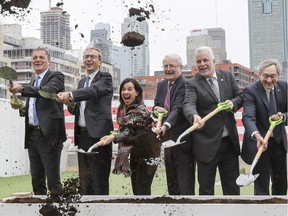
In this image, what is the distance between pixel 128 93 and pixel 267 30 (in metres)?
1.05

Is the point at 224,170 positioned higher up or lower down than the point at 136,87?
lower down

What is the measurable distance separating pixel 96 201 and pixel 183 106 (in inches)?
34.6

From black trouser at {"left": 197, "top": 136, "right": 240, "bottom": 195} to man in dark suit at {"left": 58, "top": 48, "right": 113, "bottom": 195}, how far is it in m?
0.70

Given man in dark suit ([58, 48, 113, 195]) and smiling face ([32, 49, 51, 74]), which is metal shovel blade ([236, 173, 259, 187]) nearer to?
man in dark suit ([58, 48, 113, 195])

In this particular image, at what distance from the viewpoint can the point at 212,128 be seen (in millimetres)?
3688

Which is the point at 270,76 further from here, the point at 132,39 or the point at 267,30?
the point at 132,39

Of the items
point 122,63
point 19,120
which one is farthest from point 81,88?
point 19,120

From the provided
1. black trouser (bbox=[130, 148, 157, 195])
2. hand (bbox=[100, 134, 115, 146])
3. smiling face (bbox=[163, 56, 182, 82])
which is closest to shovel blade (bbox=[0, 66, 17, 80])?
hand (bbox=[100, 134, 115, 146])

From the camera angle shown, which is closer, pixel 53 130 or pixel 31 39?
pixel 53 130

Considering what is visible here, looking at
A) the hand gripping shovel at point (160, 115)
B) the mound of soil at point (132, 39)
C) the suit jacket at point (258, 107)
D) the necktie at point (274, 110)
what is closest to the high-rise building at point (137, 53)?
the mound of soil at point (132, 39)

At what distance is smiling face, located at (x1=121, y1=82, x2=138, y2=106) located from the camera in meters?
3.86

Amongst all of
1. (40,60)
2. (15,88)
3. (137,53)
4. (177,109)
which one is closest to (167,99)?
(177,109)

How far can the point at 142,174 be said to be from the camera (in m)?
3.87

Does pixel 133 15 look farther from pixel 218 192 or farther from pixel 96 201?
pixel 218 192
